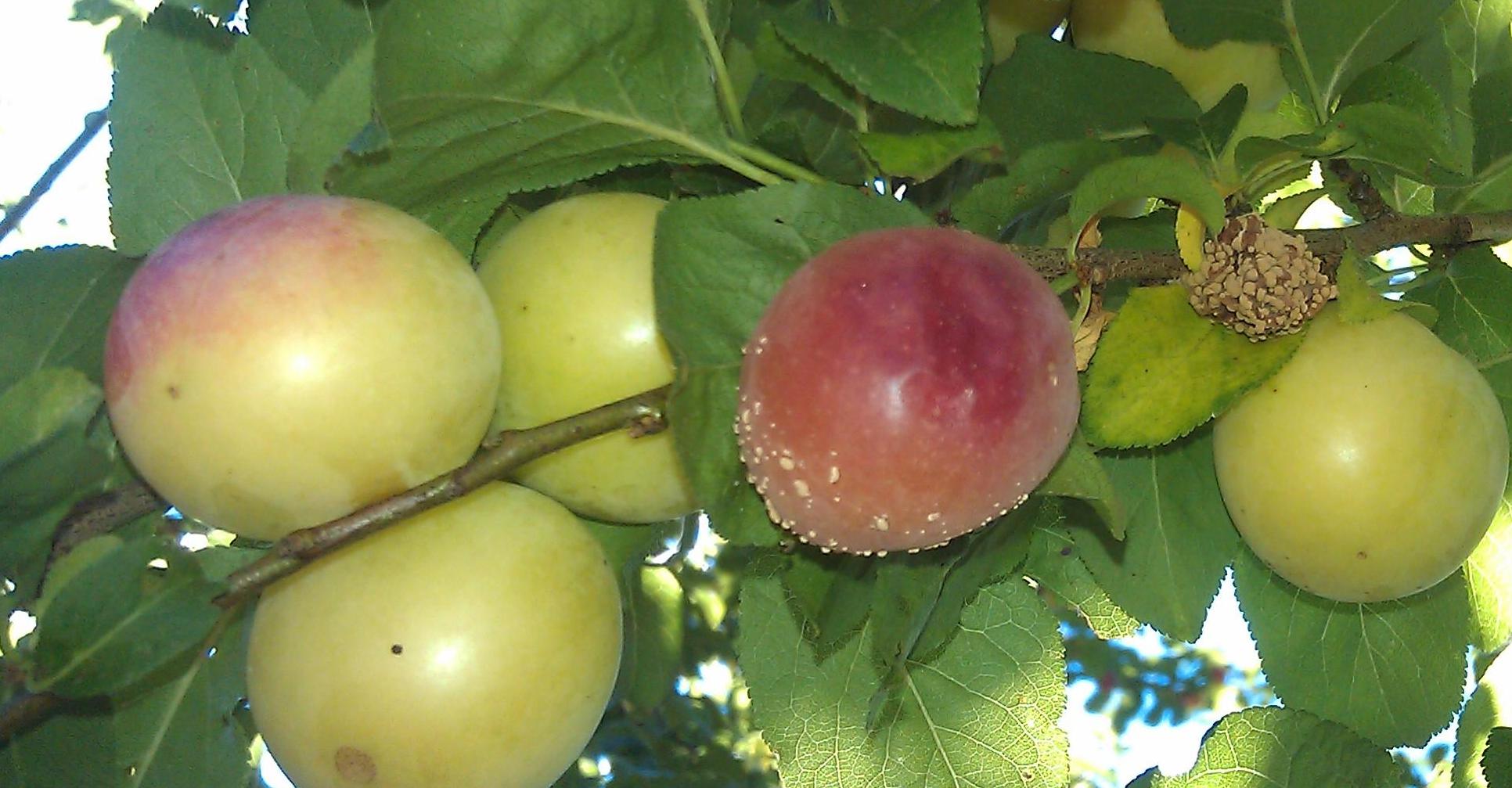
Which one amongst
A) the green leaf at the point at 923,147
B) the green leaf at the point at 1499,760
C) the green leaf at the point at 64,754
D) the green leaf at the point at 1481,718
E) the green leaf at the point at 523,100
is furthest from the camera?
the green leaf at the point at 1481,718

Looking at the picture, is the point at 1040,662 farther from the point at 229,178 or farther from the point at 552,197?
the point at 229,178

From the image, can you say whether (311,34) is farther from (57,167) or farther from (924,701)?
(57,167)

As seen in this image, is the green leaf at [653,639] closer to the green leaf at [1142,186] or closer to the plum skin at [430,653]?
the plum skin at [430,653]

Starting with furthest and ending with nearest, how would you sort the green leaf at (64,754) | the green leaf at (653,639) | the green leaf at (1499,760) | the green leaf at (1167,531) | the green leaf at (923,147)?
the green leaf at (653,639) → the green leaf at (1499,760) → the green leaf at (1167,531) → the green leaf at (64,754) → the green leaf at (923,147)

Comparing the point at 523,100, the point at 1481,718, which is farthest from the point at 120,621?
the point at 1481,718

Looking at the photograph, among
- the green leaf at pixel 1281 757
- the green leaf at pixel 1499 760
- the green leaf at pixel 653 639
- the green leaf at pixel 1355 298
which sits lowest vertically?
the green leaf at pixel 653 639

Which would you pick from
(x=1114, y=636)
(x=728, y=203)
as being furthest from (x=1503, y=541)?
(x=728, y=203)

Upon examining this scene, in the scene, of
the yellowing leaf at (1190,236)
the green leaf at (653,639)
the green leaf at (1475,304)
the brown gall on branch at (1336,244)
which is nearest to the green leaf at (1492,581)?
the green leaf at (1475,304)
